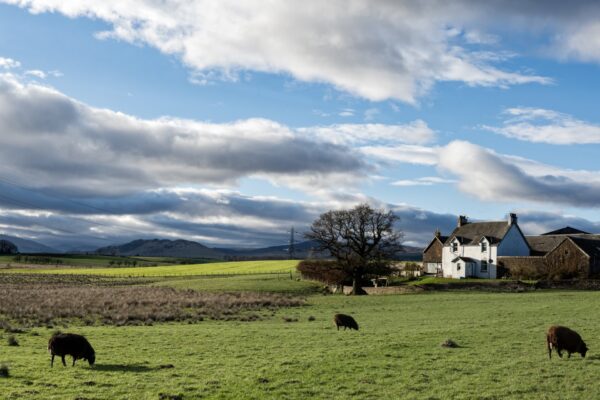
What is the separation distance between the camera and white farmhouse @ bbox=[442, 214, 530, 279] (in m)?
96.7

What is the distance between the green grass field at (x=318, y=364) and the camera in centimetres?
1770

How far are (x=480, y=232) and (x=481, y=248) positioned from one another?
4739 mm

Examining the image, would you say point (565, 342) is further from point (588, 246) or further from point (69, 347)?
point (588, 246)

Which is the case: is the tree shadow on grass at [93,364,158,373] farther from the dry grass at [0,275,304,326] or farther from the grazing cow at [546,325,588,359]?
the dry grass at [0,275,304,326]

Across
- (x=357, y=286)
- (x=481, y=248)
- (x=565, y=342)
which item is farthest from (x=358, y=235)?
(x=565, y=342)

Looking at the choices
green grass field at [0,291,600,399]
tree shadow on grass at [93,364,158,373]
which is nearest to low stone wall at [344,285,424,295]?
green grass field at [0,291,600,399]

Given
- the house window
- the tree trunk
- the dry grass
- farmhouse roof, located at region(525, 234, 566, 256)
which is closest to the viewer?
the dry grass

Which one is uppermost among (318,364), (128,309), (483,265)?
(483,265)

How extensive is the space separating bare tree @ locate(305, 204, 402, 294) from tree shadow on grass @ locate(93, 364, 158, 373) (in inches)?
2371

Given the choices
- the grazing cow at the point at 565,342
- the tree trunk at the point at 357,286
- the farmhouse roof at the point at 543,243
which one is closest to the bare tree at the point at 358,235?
the tree trunk at the point at 357,286

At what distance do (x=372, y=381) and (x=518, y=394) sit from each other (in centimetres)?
451

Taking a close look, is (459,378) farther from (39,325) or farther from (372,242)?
(372,242)

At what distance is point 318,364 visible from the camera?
21.6 m

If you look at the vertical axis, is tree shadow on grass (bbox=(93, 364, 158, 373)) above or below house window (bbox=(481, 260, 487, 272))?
below
